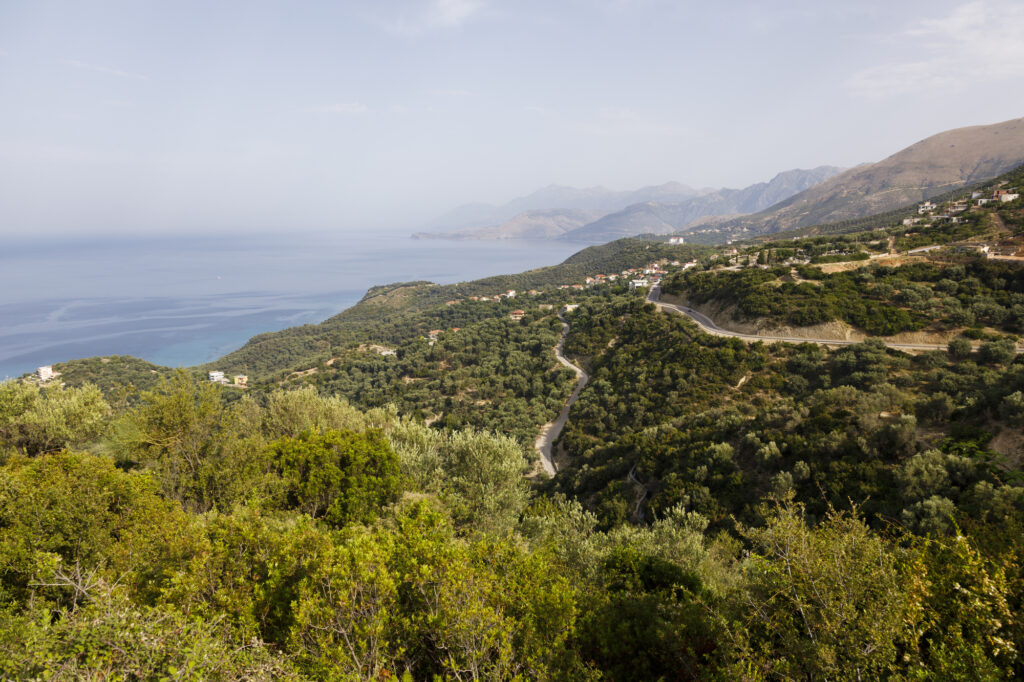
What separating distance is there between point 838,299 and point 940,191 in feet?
646

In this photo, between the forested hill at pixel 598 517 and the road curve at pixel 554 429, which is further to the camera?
the road curve at pixel 554 429

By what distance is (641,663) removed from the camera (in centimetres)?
820

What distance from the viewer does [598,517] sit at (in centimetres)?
2295

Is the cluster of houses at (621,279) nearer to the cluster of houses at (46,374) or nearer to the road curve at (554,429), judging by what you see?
the road curve at (554,429)

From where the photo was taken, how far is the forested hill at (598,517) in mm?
6293

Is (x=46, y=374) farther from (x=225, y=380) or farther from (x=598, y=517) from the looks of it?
(x=598, y=517)

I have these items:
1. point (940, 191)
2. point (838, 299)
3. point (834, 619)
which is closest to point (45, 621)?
point (834, 619)

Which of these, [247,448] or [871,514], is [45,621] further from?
[871,514]

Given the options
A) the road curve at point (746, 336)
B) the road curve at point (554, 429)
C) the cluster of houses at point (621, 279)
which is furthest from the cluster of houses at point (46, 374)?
the road curve at point (746, 336)

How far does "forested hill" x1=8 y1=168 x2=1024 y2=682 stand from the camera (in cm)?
629

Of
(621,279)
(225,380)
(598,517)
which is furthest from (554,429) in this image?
(621,279)

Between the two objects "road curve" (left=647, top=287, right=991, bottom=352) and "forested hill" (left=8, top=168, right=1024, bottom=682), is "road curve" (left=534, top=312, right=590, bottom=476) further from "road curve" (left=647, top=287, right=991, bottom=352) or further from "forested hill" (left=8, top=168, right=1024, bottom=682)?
"road curve" (left=647, top=287, right=991, bottom=352)

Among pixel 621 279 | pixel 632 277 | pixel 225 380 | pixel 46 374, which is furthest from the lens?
pixel 621 279

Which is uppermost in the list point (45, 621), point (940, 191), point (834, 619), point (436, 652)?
point (940, 191)
